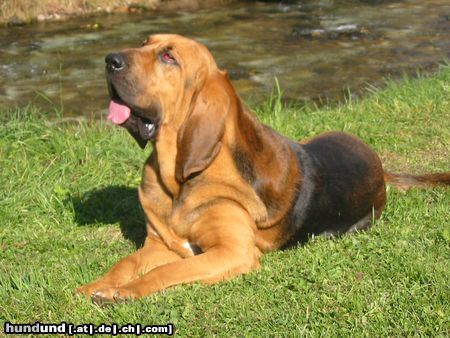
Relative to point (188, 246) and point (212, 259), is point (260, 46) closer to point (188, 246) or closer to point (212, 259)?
point (188, 246)

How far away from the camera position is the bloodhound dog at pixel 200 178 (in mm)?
4852

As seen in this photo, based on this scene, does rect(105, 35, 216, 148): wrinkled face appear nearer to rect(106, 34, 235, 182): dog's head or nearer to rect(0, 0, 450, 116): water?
rect(106, 34, 235, 182): dog's head

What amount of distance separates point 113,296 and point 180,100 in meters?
1.27

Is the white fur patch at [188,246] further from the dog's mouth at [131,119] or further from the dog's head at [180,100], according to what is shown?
the dog's mouth at [131,119]

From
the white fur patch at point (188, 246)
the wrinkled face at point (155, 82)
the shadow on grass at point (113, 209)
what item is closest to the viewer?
the wrinkled face at point (155, 82)

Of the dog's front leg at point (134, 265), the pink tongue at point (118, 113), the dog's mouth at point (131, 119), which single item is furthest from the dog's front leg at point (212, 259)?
the pink tongue at point (118, 113)

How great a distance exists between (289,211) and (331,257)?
43 centimetres

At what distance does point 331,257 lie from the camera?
16.8 ft

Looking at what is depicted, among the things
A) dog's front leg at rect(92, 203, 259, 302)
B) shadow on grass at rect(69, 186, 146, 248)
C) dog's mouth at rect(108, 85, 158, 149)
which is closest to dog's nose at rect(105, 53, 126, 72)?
dog's mouth at rect(108, 85, 158, 149)

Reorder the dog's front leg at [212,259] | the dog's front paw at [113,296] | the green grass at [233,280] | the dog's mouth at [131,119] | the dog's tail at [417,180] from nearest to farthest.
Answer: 1. the green grass at [233,280]
2. the dog's front paw at [113,296]
3. the dog's front leg at [212,259]
4. the dog's mouth at [131,119]
5. the dog's tail at [417,180]

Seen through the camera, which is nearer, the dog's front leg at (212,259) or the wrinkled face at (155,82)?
the dog's front leg at (212,259)

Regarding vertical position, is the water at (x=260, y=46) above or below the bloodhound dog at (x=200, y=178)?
below

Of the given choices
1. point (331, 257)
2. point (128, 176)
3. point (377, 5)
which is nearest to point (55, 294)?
point (331, 257)

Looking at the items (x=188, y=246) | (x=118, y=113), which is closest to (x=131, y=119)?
(x=118, y=113)
